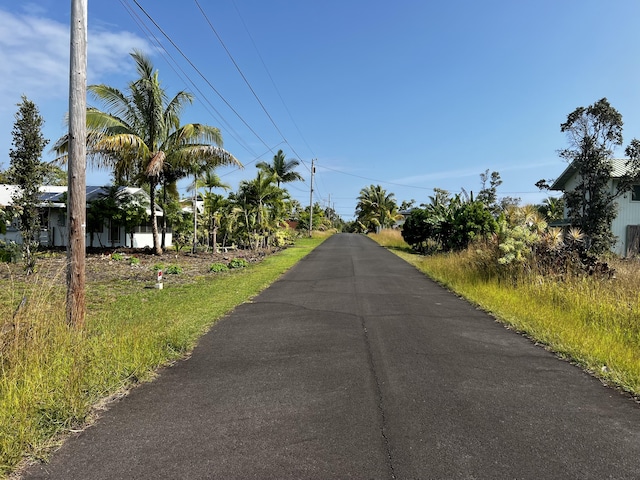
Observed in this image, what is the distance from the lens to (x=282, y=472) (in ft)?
9.39

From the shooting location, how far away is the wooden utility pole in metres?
5.57

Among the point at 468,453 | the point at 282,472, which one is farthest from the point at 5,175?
the point at 468,453

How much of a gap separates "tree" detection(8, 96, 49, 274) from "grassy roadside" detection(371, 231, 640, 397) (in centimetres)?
1218

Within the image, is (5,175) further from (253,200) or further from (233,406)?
(253,200)

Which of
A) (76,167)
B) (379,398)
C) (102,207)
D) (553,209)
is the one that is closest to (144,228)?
(102,207)

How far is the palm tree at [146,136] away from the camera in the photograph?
18.3 metres

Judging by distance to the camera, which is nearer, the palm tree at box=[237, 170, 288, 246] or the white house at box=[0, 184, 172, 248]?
the white house at box=[0, 184, 172, 248]

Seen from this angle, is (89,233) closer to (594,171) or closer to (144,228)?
(144,228)

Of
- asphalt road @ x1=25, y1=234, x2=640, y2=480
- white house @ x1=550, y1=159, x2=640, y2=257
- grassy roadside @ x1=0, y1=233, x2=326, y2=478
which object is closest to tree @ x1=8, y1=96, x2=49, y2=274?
grassy roadside @ x1=0, y1=233, x2=326, y2=478

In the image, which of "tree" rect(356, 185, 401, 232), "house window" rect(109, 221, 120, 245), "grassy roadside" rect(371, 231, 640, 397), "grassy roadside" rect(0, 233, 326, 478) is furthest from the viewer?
"tree" rect(356, 185, 401, 232)

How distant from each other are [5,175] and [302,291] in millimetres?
9546

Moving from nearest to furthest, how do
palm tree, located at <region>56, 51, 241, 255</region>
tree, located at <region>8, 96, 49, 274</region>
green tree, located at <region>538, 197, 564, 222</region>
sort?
tree, located at <region>8, 96, 49, 274</region> → palm tree, located at <region>56, 51, 241, 255</region> → green tree, located at <region>538, 197, 564, 222</region>

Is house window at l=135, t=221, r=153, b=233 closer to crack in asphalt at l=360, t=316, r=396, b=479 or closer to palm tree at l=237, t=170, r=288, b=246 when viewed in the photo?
palm tree at l=237, t=170, r=288, b=246

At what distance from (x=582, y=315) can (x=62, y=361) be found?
7.74 m
